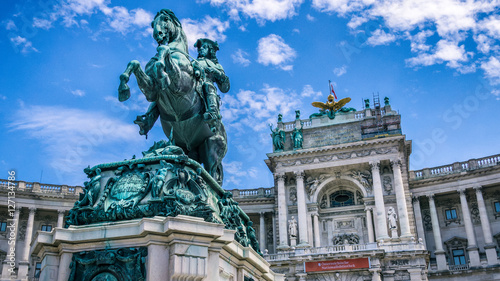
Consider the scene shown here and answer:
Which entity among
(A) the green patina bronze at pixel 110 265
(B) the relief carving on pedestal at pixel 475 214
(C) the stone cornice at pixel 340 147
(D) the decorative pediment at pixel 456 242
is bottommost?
(A) the green patina bronze at pixel 110 265

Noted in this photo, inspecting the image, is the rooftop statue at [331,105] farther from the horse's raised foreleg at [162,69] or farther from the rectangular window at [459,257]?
the horse's raised foreleg at [162,69]

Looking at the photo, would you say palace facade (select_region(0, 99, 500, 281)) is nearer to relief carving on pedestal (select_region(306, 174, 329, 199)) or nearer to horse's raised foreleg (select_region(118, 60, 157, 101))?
relief carving on pedestal (select_region(306, 174, 329, 199))

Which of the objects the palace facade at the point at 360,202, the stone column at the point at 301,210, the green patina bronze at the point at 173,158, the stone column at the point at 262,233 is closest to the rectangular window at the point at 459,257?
the palace facade at the point at 360,202

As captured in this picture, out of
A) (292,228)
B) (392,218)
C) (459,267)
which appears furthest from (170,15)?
(459,267)

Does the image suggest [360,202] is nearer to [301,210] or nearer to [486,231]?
[301,210]

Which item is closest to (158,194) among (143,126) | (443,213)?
(143,126)

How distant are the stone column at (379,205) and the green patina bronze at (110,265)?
119 ft

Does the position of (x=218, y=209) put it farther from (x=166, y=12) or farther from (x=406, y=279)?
(x=406, y=279)

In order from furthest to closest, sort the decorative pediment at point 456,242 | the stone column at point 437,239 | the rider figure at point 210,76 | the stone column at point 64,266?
the decorative pediment at point 456,242, the stone column at point 437,239, the rider figure at point 210,76, the stone column at point 64,266

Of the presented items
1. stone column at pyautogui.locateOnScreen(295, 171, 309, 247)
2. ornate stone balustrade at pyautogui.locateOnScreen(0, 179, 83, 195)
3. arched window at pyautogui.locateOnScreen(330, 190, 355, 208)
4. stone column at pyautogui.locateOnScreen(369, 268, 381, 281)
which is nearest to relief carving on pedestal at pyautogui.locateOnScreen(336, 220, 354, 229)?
arched window at pyautogui.locateOnScreen(330, 190, 355, 208)

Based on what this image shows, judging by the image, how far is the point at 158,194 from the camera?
598 cm

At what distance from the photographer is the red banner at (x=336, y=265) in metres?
36.9

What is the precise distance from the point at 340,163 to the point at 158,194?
39.0 m

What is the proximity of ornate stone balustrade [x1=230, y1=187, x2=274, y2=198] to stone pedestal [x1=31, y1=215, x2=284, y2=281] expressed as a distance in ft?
143
